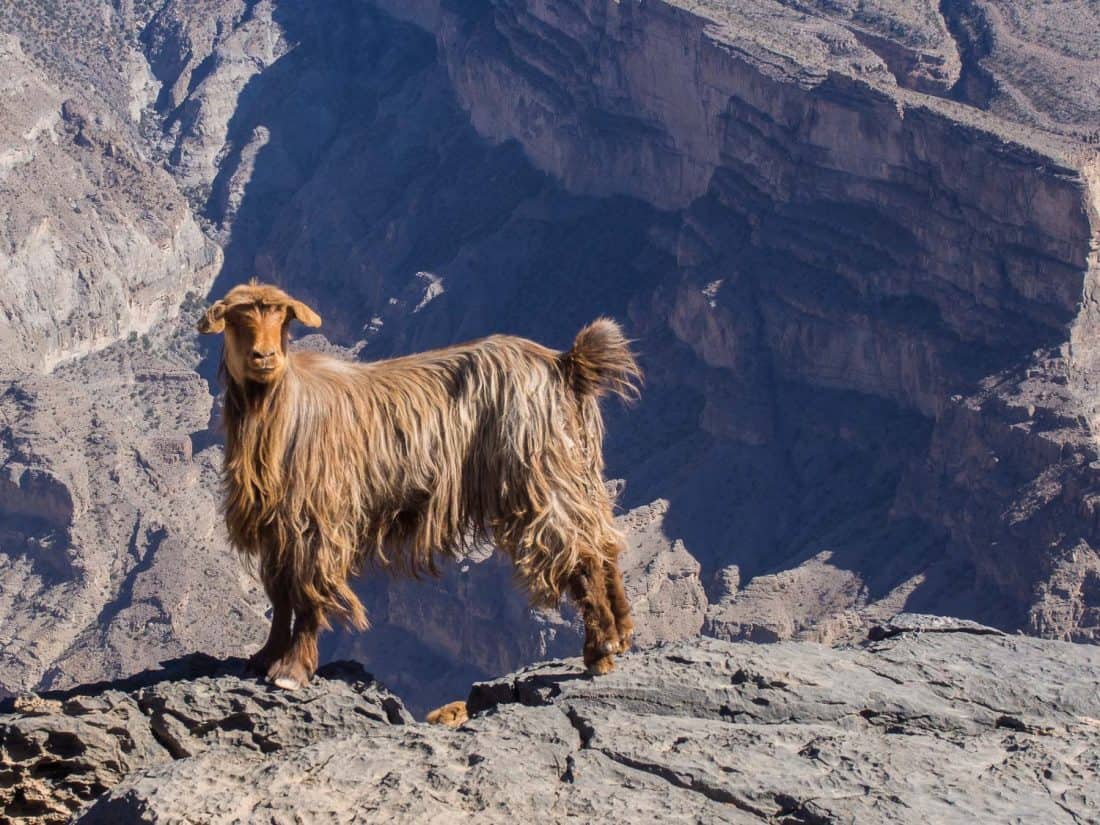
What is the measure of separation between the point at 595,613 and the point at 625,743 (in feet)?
4.93

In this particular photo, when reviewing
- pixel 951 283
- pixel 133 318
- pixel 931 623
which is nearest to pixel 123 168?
pixel 133 318

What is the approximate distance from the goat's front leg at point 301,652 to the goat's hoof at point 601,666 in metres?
1.58

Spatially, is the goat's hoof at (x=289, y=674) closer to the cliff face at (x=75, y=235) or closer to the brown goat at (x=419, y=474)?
the brown goat at (x=419, y=474)

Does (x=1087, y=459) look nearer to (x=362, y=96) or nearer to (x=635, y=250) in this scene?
(x=635, y=250)

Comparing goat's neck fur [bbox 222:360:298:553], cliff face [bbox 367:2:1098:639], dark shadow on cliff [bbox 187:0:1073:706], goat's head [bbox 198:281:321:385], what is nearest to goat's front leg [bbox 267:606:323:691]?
goat's neck fur [bbox 222:360:298:553]

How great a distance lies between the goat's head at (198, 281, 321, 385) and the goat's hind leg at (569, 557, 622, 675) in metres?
2.11

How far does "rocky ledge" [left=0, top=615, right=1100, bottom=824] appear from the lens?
31.1ft

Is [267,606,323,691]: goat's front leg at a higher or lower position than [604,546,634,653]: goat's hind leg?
lower

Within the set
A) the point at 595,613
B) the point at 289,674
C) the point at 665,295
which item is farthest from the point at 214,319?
the point at 665,295

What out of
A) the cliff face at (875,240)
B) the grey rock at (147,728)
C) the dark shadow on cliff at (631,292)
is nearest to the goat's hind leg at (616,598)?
the grey rock at (147,728)

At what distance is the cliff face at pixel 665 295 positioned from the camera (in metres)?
50.5

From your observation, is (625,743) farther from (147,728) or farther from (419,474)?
(147,728)

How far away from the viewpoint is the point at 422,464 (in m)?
11.5

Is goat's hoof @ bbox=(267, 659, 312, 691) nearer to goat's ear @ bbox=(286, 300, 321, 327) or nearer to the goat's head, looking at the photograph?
the goat's head
